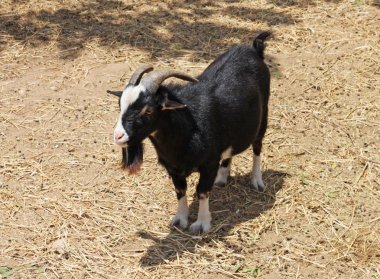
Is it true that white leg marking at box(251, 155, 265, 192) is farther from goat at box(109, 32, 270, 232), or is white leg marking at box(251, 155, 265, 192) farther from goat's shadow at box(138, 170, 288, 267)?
goat at box(109, 32, 270, 232)

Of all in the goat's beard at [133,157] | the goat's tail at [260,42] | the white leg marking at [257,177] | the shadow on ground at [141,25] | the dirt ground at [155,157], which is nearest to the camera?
the goat's beard at [133,157]

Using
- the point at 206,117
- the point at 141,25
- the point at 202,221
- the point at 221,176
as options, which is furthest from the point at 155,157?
the point at 141,25

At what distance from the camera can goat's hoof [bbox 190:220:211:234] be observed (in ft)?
16.1

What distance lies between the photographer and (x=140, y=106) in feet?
13.7

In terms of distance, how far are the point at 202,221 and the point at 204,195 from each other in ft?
0.81

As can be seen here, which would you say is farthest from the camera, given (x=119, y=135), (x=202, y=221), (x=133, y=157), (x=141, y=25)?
(x=141, y=25)

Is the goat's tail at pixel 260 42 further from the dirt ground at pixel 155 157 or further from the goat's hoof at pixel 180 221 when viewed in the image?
the goat's hoof at pixel 180 221

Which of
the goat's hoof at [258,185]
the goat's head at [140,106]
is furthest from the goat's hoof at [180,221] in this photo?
the goat's head at [140,106]

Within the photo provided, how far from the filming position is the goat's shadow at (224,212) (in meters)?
4.68

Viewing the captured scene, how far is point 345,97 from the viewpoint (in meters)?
6.79

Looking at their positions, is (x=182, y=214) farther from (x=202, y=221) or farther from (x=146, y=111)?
(x=146, y=111)

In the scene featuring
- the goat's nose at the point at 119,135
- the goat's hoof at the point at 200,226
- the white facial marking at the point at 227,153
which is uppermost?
the goat's nose at the point at 119,135

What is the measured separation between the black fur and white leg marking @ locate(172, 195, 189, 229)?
0.24ft

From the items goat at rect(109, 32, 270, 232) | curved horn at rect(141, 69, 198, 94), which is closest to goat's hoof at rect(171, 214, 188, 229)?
goat at rect(109, 32, 270, 232)
